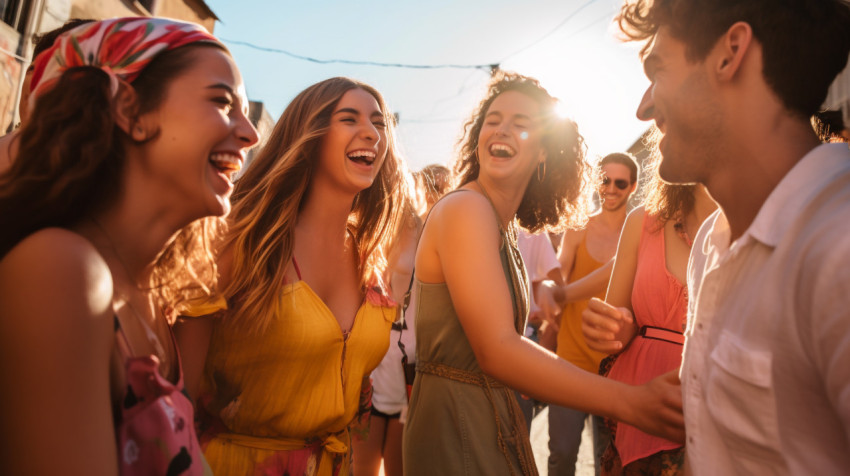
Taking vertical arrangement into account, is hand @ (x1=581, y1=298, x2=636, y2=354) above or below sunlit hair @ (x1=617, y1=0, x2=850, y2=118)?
below

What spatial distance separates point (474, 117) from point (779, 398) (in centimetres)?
242

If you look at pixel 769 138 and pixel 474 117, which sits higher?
pixel 769 138

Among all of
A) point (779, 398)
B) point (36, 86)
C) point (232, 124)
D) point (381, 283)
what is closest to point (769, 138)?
point (779, 398)

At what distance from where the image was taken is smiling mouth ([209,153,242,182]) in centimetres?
148

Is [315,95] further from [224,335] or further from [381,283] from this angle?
[224,335]

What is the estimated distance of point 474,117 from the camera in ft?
10.6

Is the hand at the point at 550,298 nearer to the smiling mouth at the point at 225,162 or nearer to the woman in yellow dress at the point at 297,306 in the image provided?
the woman in yellow dress at the point at 297,306

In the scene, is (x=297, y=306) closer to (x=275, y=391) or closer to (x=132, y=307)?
(x=275, y=391)

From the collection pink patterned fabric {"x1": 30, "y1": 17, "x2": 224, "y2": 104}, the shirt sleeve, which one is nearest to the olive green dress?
the shirt sleeve

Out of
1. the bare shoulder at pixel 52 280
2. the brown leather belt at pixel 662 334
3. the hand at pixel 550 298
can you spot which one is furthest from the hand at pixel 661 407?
the hand at pixel 550 298

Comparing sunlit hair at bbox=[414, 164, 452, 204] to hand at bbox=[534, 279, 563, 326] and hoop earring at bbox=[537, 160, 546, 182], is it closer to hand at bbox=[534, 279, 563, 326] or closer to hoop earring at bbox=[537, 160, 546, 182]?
hand at bbox=[534, 279, 563, 326]

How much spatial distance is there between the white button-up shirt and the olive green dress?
89 centimetres

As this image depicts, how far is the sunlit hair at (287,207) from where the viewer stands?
201 centimetres

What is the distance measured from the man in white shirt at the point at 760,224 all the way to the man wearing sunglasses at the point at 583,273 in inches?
99.7
